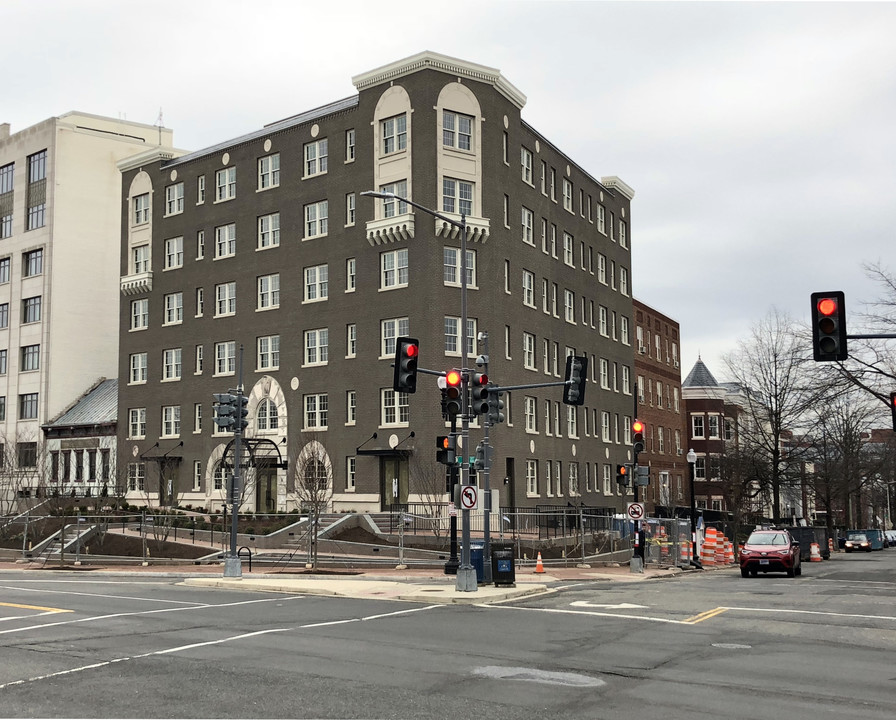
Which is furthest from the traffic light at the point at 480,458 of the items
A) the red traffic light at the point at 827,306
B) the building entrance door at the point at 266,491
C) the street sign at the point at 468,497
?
the building entrance door at the point at 266,491

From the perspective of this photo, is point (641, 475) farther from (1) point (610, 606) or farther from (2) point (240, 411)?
(2) point (240, 411)

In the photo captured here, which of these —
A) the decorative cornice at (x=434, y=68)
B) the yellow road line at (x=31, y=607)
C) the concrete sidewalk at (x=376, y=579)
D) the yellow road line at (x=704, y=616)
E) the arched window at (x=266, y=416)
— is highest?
the decorative cornice at (x=434, y=68)

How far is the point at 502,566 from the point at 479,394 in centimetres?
485

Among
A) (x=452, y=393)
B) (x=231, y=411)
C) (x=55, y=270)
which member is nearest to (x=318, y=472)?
(x=231, y=411)

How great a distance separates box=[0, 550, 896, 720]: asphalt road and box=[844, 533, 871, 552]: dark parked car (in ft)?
174

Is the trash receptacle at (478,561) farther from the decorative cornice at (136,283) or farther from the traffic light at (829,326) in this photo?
the decorative cornice at (136,283)

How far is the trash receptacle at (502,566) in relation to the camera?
25594mm

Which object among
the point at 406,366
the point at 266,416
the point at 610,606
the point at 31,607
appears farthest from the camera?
the point at 266,416

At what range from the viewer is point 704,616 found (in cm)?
1919

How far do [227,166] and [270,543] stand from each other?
27184 millimetres

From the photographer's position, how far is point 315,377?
175 feet

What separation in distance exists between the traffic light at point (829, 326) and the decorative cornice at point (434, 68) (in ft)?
119

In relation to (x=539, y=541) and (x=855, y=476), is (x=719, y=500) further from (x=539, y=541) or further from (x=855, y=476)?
(x=539, y=541)

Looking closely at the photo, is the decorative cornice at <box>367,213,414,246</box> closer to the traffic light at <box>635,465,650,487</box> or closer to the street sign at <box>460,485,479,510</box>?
the traffic light at <box>635,465,650,487</box>
